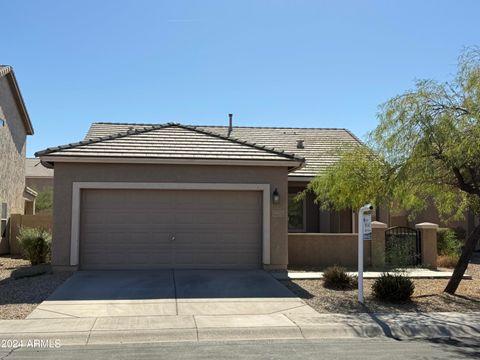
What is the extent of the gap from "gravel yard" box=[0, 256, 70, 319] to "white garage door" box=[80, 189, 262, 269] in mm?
1347

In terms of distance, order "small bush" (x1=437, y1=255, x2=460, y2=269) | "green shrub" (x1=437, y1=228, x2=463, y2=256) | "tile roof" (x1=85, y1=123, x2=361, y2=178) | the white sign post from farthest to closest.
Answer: "tile roof" (x1=85, y1=123, x2=361, y2=178)
"green shrub" (x1=437, y1=228, x2=463, y2=256)
"small bush" (x1=437, y1=255, x2=460, y2=269)
the white sign post

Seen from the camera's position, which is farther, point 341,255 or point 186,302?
point 341,255

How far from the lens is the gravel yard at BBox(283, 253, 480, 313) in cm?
1036

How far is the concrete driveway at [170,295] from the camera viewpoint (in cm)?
960

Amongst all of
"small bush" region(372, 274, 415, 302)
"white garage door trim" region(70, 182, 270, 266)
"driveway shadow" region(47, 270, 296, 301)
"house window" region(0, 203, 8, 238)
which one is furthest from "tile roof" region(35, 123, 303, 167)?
"house window" region(0, 203, 8, 238)

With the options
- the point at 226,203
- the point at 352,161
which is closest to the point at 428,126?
the point at 352,161

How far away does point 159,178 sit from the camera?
14234mm

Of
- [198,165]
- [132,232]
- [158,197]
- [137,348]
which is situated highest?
[198,165]

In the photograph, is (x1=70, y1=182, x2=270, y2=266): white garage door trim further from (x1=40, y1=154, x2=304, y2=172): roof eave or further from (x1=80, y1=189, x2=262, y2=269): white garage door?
(x1=40, y1=154, x2=304, y2=172): roof eave

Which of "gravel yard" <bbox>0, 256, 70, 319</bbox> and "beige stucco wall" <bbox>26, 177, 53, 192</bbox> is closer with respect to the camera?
"gravel yard" <bbox>0, 256, 70, 319</bbox>

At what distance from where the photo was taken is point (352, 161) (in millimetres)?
12055

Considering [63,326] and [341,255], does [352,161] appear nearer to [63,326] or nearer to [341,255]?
[341,255]

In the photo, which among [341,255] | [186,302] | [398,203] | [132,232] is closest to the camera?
[186,302]

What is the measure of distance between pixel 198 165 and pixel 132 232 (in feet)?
8.38
